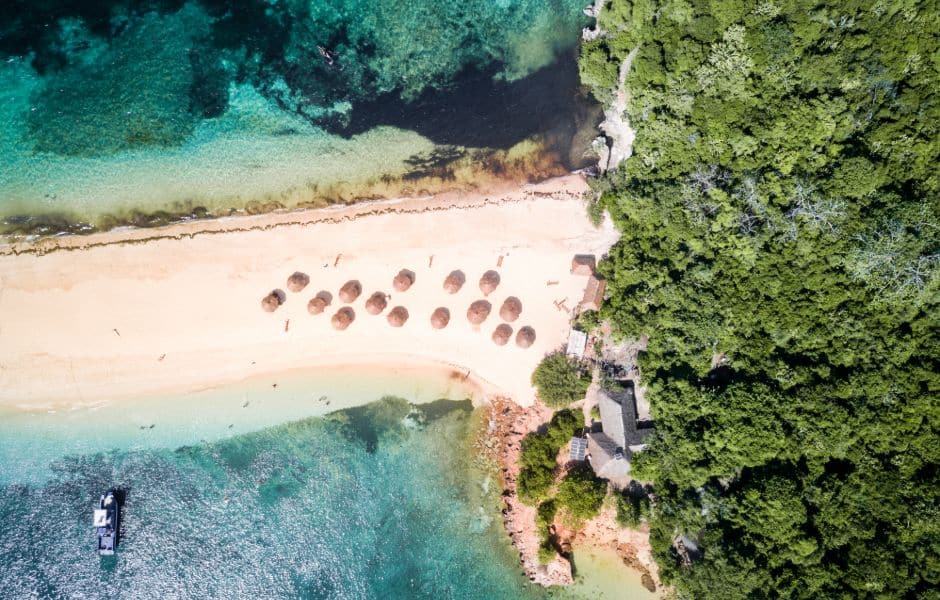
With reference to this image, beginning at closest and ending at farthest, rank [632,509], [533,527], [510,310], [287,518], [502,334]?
[632,509] → [510,310] → [502,334] → [533,527] → [287,518]

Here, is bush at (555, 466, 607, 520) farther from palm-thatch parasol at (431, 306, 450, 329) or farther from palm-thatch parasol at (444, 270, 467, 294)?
palm-thatch parasol at (444, 270, 467, 294)

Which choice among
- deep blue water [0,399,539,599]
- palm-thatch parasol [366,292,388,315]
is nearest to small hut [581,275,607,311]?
deep blue water [0,399,539,599]

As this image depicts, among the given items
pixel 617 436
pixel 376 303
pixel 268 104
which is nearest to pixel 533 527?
pixel 617 436

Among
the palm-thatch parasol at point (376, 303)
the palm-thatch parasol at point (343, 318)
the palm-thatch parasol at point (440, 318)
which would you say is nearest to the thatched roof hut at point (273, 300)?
the palm-thatch parasol at point (343, 318)

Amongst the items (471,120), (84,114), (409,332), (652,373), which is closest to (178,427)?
(409,332)

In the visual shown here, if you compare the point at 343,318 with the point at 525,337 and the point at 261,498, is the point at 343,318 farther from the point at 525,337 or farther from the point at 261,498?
the point at 261,498
